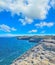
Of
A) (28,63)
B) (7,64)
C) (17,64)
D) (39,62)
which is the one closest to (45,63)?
(39,62)

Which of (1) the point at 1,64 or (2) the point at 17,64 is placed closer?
(2) the point at 17,64

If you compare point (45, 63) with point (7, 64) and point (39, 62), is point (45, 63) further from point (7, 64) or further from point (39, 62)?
point (7, 64)

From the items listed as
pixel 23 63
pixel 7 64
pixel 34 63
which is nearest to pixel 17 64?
pixel 23 63

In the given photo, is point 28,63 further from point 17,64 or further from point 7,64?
point 7,64

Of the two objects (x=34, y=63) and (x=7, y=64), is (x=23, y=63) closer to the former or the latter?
(x=34, y=63)

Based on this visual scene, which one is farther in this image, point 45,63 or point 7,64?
point 7,64

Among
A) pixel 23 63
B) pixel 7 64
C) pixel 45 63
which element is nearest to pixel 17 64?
pixel 23 63

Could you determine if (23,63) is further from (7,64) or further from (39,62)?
(7,64)
